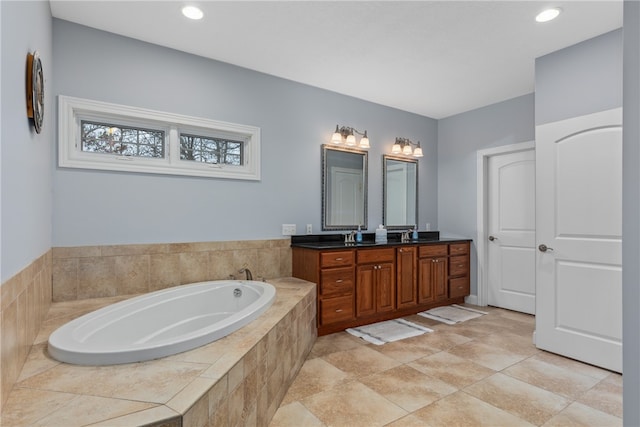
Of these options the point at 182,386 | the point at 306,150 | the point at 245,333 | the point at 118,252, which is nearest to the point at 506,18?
the point at 306,150

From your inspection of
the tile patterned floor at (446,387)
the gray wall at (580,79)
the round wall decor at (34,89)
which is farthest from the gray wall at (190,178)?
the gray wall at (580,79)

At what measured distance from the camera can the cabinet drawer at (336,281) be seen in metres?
3.12

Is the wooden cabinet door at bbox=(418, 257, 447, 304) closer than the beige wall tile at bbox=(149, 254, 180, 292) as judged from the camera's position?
No

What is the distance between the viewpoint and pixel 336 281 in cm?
319

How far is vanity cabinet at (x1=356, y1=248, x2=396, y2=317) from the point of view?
3.35 meters

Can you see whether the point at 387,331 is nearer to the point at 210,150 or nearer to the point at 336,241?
the point at 336,241

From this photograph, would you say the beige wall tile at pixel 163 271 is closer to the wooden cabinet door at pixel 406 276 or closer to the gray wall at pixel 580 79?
the wooden cabinet door at pixel 406 276

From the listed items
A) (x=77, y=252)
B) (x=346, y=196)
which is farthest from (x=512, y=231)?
(x=77, y=252)

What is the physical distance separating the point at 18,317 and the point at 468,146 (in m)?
4.71

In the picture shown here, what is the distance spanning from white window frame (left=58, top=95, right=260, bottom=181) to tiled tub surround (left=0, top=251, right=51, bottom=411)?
3.07 ft

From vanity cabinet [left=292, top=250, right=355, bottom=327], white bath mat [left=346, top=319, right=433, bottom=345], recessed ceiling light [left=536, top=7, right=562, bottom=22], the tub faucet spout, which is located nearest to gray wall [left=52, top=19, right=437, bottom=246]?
the tub faucet spout

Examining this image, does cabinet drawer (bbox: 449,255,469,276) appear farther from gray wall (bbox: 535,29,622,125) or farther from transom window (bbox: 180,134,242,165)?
transom window (bbox: 180,134,242,165)

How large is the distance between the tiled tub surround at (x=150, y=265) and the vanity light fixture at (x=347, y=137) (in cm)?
140

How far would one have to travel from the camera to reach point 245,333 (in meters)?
1.77
